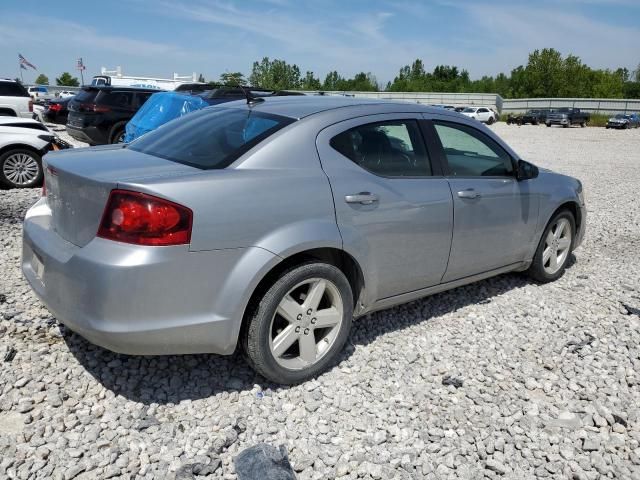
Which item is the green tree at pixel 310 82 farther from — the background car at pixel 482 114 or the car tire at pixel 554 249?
the car tire at pixel 554 249

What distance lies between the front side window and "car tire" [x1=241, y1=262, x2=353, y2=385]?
0.73 meters

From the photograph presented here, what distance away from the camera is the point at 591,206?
9.24 metres

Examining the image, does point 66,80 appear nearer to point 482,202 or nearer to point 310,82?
point 310,82

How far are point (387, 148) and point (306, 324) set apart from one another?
1.28m

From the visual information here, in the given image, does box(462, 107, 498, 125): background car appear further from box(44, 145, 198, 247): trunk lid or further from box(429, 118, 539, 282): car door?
box(44, 145, 198, 247): trunk lid

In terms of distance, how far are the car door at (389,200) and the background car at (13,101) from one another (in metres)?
14.1

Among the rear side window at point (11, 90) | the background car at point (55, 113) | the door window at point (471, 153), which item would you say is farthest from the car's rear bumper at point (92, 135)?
the door window at point (471, 153)

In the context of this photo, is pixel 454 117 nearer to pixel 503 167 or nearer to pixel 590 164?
pixel 503 167

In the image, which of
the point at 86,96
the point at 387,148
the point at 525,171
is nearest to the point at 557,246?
the point at 525,171

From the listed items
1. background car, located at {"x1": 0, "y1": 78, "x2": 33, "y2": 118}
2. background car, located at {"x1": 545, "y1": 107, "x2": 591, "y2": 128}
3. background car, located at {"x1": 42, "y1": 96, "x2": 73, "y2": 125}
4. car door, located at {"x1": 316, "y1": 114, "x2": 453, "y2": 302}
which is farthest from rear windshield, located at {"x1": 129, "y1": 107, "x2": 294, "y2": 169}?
background car, located at {"x1": 545, "y1": 107, "x2": 591, "y2": 128}

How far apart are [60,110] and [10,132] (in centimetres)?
1253

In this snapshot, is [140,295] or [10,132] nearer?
[140,295]

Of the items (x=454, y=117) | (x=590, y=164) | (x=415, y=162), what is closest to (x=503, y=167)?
(x=454, y=117)

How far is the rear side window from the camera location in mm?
14703
